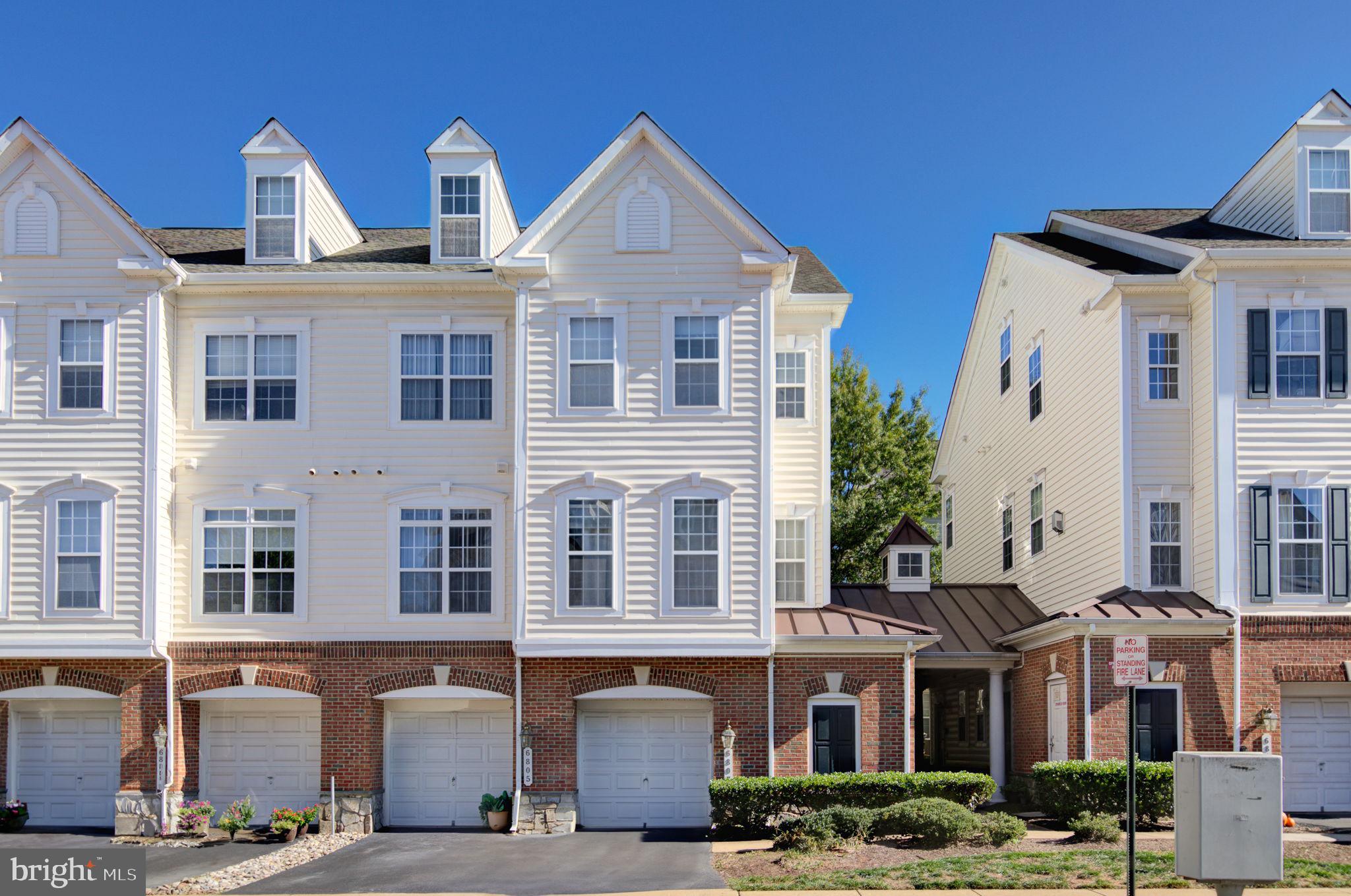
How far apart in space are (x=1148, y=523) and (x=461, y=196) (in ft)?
44.5

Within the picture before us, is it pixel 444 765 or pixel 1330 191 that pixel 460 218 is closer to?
pixel 444 765

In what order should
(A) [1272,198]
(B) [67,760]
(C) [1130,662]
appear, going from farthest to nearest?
1. (A) [1272,198]
2. (B) [67,760]
3. (C) [1130,662]

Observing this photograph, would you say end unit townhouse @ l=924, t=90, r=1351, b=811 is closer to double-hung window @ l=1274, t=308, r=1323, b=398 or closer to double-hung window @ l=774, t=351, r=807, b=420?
double-hung window @ l=1274, t=308, r=1323, b=398

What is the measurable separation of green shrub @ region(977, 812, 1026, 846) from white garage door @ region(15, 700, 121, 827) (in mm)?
14939

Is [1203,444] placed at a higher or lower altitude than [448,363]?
lower

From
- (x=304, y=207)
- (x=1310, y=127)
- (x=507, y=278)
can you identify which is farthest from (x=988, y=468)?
(x=304, y=207)

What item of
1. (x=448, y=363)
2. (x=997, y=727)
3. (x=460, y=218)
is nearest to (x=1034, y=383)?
(x=997, y=727)

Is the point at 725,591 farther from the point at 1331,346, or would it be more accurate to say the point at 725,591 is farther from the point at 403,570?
the point at 1331,346

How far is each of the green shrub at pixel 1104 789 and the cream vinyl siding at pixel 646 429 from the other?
5318mm

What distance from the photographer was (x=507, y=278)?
2395cm

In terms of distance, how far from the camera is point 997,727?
1055 inches

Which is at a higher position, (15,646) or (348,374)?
(348,374)

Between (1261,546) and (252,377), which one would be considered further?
(252,377)

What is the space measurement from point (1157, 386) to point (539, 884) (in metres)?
13.8
